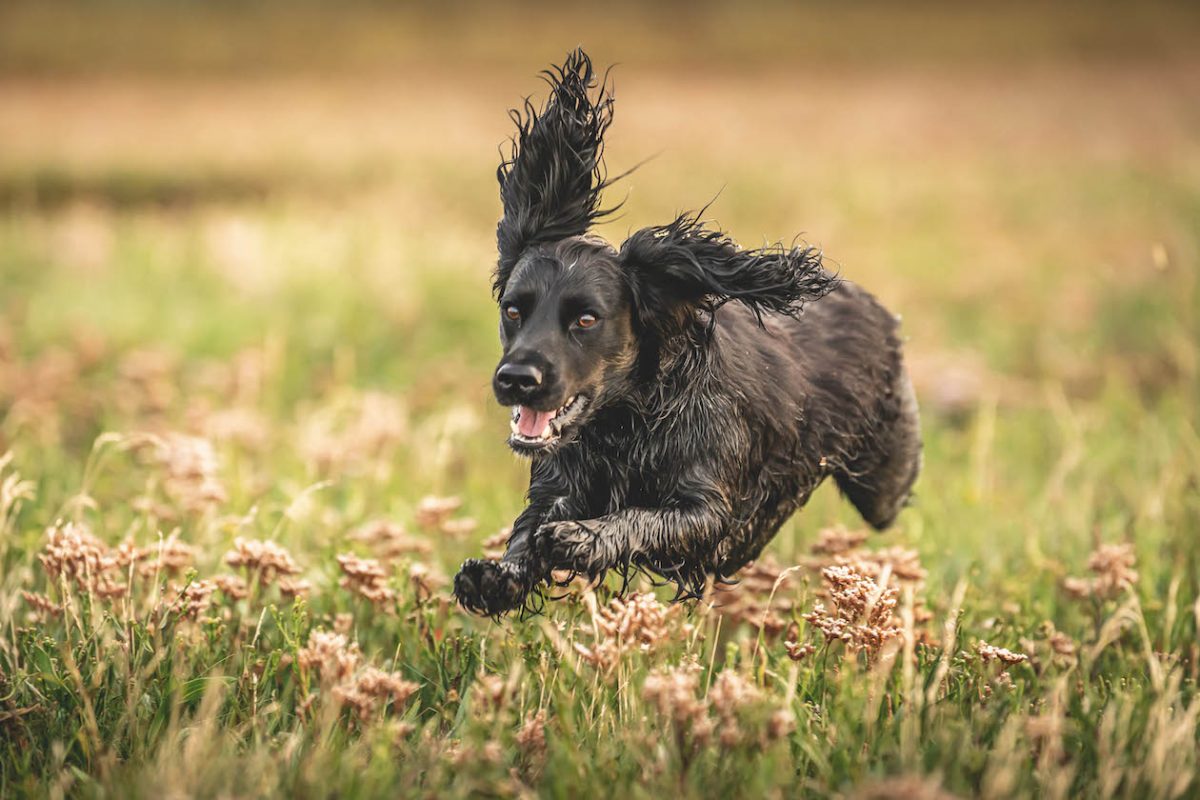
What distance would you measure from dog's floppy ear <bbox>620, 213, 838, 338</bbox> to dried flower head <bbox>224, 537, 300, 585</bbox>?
1.43 m

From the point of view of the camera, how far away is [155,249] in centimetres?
1170

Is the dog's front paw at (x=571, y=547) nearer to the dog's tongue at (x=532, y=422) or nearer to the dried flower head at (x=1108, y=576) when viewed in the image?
the dog's tongue at (x=532, y=422)

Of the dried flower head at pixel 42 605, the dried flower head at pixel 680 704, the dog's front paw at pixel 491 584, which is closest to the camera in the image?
the dried flower head at pixel 680 704

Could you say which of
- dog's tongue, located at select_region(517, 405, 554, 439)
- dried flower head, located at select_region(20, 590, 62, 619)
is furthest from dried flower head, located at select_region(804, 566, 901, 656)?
dried flower head, located at select_region(20, 590, 62, 619)

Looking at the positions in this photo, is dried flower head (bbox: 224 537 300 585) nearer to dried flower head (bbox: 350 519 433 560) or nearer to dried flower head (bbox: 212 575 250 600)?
dried flower head (bbox: 212 575 250 600)

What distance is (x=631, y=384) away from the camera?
3.70m

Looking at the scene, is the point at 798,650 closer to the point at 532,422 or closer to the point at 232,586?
the point at 532,422

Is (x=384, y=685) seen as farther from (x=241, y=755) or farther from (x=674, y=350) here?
(x=674, y=350)

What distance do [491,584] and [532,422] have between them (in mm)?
451

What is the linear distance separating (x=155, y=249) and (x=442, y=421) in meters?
5.56

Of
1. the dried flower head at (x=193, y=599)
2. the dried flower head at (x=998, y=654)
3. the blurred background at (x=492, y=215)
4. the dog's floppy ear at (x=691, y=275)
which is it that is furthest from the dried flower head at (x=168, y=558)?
the dried flower head at (x=998, y=654)

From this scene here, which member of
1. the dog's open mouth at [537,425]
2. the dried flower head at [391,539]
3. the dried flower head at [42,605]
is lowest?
the dried flower head at [42,605]

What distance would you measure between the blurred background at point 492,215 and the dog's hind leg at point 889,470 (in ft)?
2.34

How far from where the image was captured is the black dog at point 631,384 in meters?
3.43
